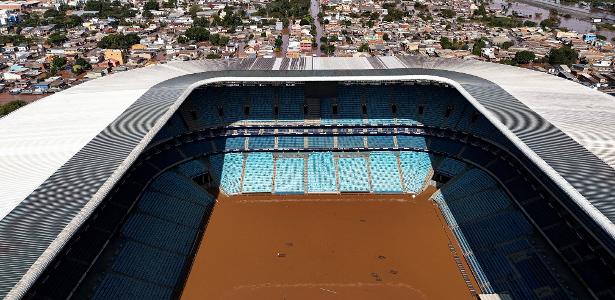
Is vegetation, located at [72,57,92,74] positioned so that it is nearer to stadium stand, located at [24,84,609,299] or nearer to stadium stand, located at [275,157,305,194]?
stadium stand, located at [24,84,609,299]

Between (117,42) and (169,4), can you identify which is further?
(169,4)

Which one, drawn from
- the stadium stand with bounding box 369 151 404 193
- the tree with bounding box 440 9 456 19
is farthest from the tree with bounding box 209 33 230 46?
the tree with bounding box 440 9 456 19

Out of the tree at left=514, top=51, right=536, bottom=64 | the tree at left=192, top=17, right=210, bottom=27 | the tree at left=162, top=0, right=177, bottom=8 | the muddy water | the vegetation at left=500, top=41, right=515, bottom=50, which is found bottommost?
the muddy water

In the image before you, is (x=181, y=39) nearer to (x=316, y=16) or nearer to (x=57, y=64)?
(x=57, y=64)

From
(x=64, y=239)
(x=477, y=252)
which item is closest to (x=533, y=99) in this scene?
(x=477, y=252)

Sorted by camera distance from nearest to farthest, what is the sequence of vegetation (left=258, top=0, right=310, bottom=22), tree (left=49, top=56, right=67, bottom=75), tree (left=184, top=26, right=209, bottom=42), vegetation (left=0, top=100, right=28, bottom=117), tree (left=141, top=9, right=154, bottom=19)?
vegetation (left=0, top=100, right=28, bottom=117) → tree (left=49, top=56, right=67, bottom=75) → tree (left=184, top=26, right=209, bottom=42) → tree (left=141, top=9, right=154, bottom=19) → vegetation (left=258, top=0, right=310, bottom=22)

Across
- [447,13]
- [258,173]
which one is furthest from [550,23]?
[258,173]

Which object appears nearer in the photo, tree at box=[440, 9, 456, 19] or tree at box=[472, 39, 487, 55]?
tree at box=[472, 39, 487, 55]

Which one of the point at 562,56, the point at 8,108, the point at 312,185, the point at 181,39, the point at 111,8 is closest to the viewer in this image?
the point at 312,185
